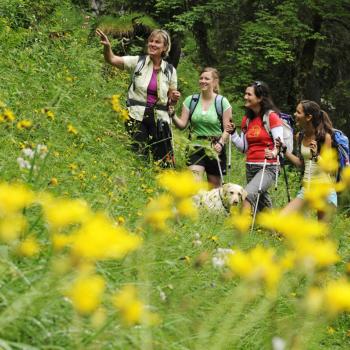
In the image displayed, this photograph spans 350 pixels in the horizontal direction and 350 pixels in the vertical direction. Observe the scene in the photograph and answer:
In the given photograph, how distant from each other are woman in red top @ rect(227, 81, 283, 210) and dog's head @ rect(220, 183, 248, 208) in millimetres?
127

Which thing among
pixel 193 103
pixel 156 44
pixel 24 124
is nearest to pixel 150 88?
pixel 156 44

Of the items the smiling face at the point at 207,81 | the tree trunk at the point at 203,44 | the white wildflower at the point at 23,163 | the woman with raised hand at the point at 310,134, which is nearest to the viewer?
the white wildflower at the point at 23,163

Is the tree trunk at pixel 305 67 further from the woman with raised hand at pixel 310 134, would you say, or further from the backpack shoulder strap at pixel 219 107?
the woman with raised hand at pixel 310 134

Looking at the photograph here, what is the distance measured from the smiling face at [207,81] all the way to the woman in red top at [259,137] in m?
0.41

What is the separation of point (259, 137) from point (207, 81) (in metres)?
0.85

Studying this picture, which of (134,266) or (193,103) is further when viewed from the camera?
(193,103)

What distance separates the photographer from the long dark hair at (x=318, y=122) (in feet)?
20.9

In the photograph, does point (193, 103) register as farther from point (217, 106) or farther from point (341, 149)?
point (341, 149)

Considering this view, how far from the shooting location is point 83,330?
178 cm

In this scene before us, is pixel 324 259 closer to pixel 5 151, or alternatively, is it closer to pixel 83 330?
pixel 83 330

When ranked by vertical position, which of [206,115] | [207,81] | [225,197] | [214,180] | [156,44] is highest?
[156,44]

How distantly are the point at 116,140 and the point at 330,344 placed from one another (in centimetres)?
352

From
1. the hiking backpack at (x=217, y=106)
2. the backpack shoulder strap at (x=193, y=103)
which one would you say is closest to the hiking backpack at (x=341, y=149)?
the hiking backpack at (x=217, y=106)

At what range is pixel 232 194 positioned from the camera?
21.6 ft
